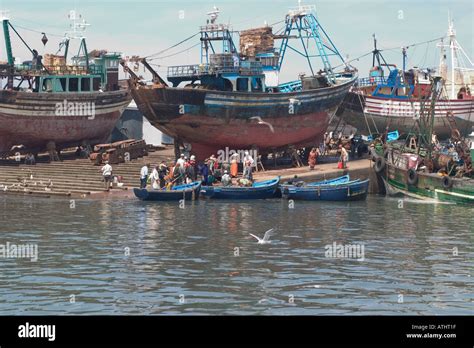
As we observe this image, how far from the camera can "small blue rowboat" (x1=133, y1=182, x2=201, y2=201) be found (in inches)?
1596

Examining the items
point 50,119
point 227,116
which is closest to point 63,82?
point 50,119

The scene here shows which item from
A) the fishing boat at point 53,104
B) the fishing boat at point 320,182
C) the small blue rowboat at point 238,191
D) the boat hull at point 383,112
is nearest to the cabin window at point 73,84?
the fishing boat at point 53,104

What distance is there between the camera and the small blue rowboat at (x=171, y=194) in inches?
1596

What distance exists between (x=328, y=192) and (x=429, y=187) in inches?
209

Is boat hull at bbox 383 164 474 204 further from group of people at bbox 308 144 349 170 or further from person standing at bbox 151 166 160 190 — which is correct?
person standing at bbox 151 166 160 190

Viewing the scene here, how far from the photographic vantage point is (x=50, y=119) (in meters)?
51.6

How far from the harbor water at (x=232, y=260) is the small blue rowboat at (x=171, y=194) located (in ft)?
2.52

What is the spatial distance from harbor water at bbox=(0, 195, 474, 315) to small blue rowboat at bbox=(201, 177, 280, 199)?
1675mm

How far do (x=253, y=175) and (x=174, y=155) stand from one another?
21.0 ft

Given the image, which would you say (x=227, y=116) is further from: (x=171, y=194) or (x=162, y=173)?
(x=171, y=194)

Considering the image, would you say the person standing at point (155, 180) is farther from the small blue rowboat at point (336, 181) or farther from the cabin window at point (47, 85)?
the cabin window at point (47, 85)

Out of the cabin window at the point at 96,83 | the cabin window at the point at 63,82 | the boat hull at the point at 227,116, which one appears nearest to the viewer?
the boat hull at the point at 227,116
